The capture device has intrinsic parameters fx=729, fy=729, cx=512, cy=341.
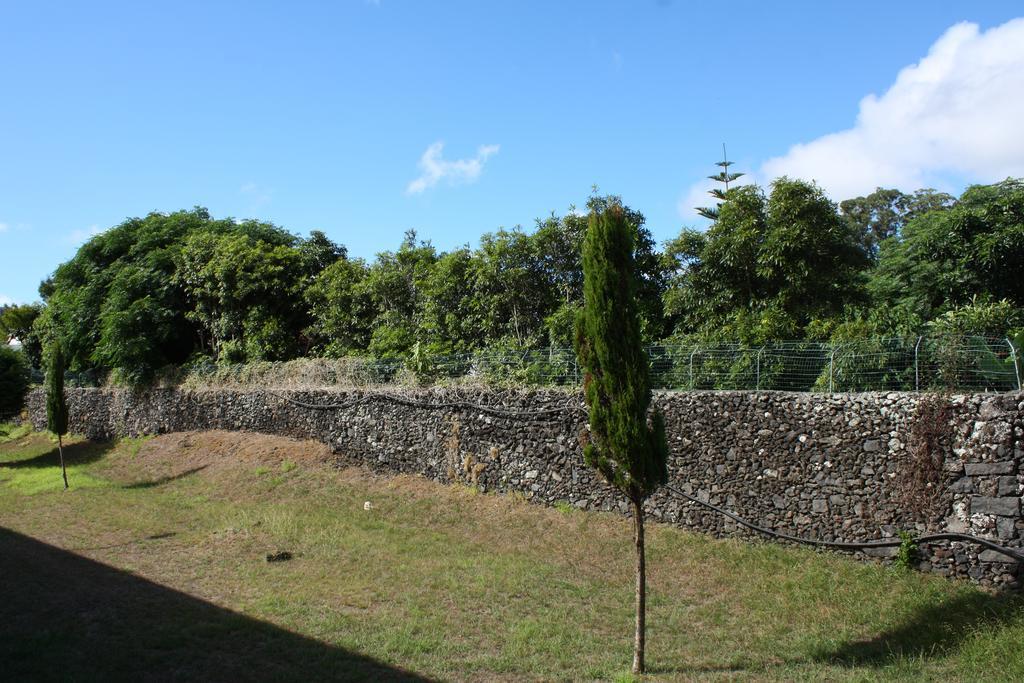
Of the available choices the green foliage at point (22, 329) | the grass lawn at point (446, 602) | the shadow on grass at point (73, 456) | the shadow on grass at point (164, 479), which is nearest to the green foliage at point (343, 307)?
the shadow on grass at point (164, 479)

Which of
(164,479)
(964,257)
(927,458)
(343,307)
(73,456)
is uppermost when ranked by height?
(964,257)

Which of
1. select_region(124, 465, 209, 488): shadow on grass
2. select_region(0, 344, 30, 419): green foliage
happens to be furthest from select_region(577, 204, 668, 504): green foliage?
select_region(0, 344, 30, 419): green foliage

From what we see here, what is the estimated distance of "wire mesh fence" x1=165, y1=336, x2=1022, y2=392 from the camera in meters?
9.77

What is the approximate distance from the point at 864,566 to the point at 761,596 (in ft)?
5.18

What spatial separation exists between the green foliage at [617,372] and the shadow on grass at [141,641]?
2945mm

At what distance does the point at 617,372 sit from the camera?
7508 mm

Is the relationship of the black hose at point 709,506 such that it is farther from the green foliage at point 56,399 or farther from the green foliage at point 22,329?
the green foliage at point 22,329

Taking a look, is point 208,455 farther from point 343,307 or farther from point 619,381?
point 619,381

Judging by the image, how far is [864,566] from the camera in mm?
9773

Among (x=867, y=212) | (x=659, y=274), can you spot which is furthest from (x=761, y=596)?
(x=867, y=212)

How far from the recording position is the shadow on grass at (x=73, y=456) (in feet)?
82.8

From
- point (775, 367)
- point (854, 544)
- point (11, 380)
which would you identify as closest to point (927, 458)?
point (854, 544)

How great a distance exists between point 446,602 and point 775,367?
6403 mm

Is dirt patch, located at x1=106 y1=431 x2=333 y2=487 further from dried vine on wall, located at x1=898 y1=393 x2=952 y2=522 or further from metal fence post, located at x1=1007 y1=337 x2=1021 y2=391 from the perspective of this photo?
metal fence post, located at x1=1007 y1=337 x2=1021 y2=391
